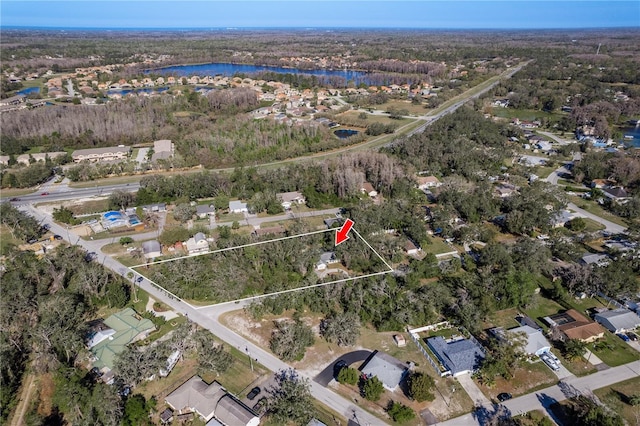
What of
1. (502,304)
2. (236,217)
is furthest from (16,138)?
(502,304)

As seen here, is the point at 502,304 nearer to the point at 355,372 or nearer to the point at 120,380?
the point at 355,372

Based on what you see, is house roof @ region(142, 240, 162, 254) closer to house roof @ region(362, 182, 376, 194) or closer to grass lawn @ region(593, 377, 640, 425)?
house roof @ region(362, 182, 376, 194)

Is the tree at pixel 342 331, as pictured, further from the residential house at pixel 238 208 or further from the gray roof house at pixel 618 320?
the residential house at pixel 238 208

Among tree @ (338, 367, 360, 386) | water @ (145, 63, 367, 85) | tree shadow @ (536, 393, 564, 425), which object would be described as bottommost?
tree shadow @ (536, 393, 564, 425)

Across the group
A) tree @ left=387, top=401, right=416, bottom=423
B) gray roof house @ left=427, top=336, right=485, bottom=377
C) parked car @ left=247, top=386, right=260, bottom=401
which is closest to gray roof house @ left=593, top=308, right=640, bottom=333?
gray roof house @ left=427, top=336, right=485, bottom=377

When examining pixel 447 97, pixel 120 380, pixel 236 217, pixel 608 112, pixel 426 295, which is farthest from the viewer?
pixel 447 97

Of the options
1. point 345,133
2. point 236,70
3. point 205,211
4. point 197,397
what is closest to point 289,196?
point 205,211

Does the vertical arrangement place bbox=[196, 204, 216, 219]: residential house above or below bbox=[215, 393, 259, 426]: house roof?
above

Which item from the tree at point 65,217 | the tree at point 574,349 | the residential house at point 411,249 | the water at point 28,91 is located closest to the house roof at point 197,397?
the residential house at point 411,249
